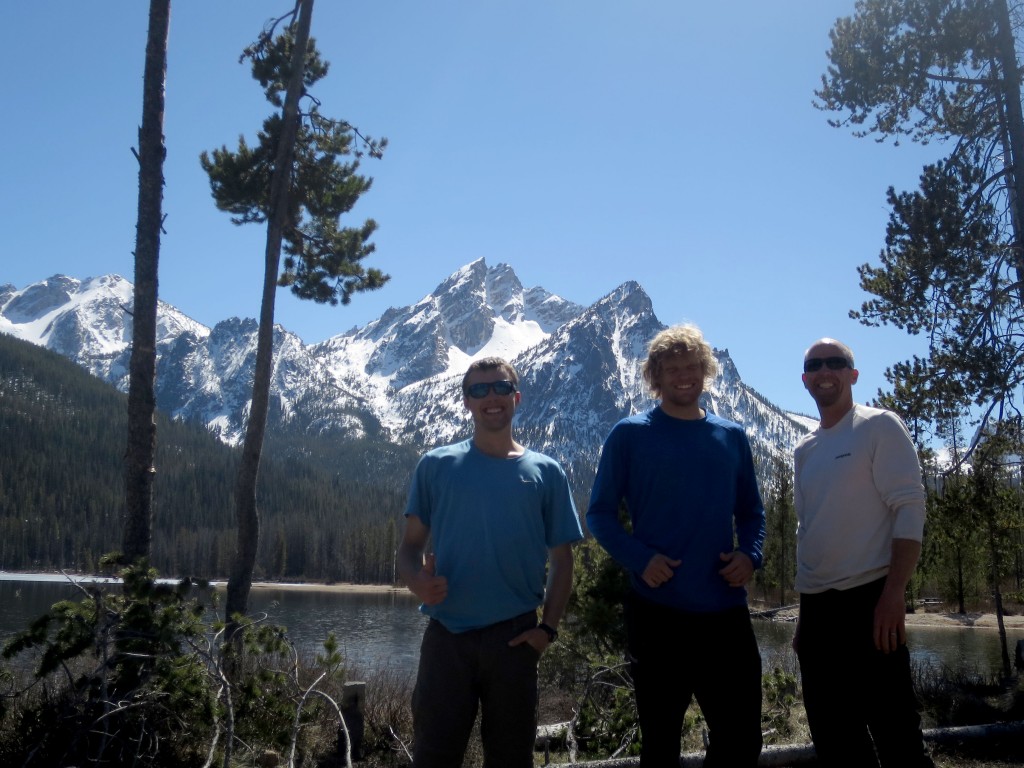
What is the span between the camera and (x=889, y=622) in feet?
9.67

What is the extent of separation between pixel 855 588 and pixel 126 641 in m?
3.78

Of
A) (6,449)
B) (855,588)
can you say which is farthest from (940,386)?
(6,449)

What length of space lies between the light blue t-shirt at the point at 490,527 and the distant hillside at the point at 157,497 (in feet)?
210

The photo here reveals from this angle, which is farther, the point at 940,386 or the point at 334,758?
the point at 940,386

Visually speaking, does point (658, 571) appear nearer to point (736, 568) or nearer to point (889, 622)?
point (736, 568)

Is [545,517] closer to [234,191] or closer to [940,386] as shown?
[940,386]

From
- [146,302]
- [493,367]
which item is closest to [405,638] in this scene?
[146,302]

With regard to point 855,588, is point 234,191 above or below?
above

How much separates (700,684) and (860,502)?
3.16ft

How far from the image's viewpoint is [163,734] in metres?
4.58

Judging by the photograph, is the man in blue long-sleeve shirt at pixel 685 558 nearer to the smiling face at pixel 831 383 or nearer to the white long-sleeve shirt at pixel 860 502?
the white long-sleeve shirt at pixel 860 502

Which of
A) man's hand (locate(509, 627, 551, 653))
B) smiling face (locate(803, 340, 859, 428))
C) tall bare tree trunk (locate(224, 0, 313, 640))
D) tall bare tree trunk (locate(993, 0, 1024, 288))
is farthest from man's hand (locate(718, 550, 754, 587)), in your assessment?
tall bare tree trunk (locate(993, 0, 1024, 288))

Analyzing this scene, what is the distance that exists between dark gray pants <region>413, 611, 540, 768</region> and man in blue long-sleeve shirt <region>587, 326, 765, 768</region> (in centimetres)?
41

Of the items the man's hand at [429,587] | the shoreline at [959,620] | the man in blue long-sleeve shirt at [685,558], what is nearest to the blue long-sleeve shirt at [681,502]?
the man in blue long-sleeve shirt at [685,558]
